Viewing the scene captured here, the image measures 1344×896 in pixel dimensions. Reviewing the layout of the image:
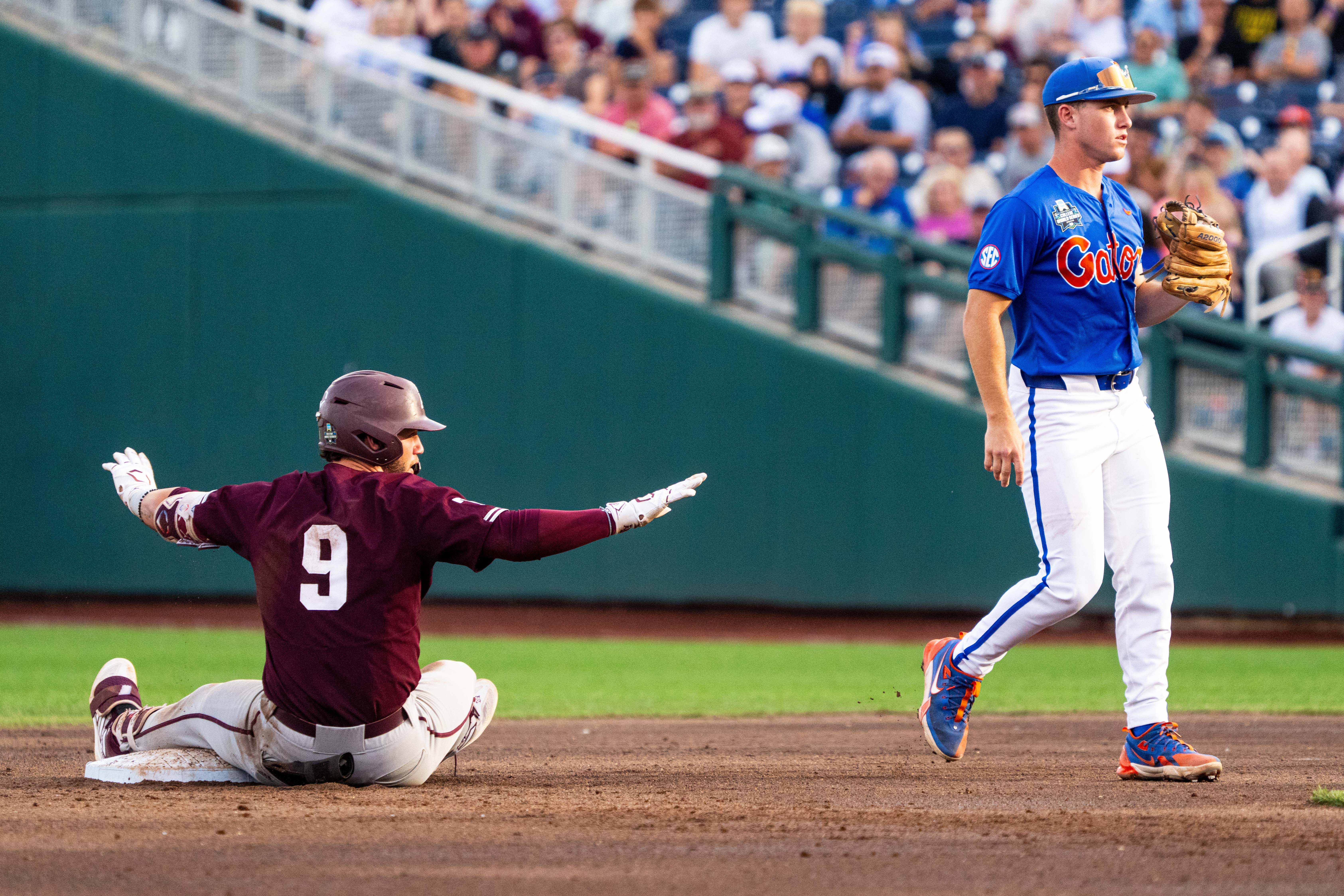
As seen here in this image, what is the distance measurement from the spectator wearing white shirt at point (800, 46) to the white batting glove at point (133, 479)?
10.7 m

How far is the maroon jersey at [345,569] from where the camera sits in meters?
4.47

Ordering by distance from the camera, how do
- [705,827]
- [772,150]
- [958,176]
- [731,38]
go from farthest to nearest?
[731,38] → [772,150] → [958,176] → [705,827]

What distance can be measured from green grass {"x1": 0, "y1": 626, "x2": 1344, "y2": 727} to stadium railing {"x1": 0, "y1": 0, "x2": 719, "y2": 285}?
3.87 m

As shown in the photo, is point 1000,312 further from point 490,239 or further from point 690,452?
point 490,239

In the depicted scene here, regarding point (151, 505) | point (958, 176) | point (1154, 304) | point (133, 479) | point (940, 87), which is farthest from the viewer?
point (940, 87)

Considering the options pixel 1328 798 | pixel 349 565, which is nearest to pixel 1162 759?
pixel 1328 798

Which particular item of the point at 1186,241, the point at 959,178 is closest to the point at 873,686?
the point at 1186,241

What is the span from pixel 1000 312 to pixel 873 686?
4.14 meters

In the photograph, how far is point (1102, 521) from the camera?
499 cm

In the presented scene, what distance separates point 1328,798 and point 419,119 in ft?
38.4

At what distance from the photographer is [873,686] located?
8.84 meters

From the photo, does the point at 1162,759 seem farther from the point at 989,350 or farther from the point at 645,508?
the point at 645,508

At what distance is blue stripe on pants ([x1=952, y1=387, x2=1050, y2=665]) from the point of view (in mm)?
4984

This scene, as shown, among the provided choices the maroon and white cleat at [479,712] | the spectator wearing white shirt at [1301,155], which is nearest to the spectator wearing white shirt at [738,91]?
the spectator wearing white shirt at [1301,155]
